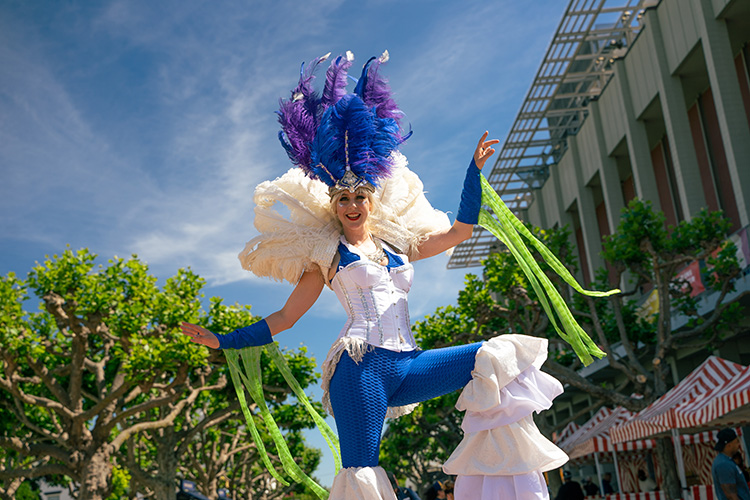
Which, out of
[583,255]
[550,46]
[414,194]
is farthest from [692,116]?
[414,194]

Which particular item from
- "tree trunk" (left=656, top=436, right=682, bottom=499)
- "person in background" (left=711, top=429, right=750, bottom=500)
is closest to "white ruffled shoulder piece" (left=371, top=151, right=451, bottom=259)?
"person in background" (left=711, top=429, right=750, bottom=500)

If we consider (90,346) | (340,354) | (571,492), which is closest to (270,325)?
(340,354)

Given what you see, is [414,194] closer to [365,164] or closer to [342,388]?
[365,164]

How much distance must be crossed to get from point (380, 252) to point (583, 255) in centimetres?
2781

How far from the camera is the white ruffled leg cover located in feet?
8.94

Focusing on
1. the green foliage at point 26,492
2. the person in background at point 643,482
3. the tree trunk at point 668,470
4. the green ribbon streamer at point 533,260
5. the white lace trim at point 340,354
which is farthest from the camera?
the green foliage at point 26,492

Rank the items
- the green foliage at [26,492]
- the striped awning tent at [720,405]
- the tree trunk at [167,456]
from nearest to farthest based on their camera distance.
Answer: the striped awning tent at [720,405] < the tree trunk at [167,456] < the green foliage at [26,492]

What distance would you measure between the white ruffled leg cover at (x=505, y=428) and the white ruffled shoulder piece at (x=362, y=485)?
261 mm

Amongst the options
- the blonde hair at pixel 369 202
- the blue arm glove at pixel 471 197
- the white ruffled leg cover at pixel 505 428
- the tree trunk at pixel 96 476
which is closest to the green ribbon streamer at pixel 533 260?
the blue arm glove at pixel 471 197

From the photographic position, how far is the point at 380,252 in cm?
346

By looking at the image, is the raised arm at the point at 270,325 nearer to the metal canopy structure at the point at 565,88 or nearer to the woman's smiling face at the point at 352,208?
the woman's smiling face at the point at 352,208

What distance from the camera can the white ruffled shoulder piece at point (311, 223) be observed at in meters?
3.55

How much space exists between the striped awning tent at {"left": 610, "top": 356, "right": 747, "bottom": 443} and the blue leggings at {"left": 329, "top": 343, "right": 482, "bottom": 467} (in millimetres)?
6952

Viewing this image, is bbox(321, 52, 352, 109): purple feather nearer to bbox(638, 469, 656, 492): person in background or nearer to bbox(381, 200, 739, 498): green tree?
bbox(381, 200, 739, 498): green tree
